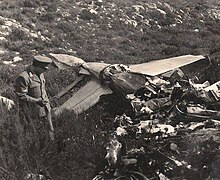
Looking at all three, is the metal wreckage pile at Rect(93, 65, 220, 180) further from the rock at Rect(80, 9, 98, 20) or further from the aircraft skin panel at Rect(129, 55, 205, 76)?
the rock at Rect(80, 9, 98, 20)

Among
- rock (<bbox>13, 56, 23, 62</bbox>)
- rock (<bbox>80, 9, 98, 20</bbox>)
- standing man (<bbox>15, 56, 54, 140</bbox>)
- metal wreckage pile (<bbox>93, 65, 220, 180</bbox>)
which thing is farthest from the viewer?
rock (<bbox>80, 9, 98, 20</bbox>)

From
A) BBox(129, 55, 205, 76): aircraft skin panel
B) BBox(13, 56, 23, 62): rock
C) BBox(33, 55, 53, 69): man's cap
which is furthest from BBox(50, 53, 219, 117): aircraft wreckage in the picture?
BBox(13, 56, 23, 62): rock

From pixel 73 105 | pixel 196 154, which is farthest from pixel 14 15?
pixel 196 154

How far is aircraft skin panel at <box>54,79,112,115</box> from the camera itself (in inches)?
340

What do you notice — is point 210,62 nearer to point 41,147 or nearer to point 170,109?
point 170,109

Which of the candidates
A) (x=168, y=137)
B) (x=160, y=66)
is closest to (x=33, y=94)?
(x=168, y=137)

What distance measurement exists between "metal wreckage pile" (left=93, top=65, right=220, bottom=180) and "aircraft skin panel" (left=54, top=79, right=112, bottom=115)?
30.7 inches

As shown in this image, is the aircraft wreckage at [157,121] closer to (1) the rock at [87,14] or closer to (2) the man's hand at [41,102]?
(2) the man's hand at [41,102]

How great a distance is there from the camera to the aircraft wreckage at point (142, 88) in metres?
7.96

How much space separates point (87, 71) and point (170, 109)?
9.42ft

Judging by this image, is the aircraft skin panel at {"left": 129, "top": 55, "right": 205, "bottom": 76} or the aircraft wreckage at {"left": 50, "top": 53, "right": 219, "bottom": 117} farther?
the aircraft skin panel at {"left": 129, "top": 55, "right": 205, "bottom": 76}

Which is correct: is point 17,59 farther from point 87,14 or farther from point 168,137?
point 168,137

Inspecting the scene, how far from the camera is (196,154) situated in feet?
19.9

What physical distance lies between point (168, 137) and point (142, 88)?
2366 mm
